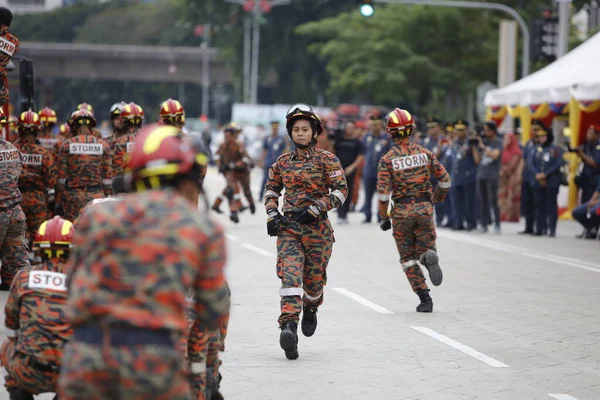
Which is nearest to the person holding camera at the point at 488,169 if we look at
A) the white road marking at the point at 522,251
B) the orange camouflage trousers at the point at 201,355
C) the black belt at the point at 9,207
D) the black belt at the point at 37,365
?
the white road marking at the point at 522,251

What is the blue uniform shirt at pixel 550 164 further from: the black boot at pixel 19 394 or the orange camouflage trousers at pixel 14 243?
the black boot at pixel 19 394

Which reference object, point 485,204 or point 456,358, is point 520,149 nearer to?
point 485,204

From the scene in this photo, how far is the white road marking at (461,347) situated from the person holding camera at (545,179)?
1025 cm

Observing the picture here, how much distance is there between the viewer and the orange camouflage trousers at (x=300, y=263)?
343 inches

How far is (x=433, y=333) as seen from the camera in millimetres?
10125

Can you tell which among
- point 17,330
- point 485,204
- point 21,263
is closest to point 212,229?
point 17,330

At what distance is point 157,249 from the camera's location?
414cm

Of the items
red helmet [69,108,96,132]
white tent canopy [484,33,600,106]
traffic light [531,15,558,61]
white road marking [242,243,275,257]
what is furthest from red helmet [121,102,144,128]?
traffic light [531,15,558,61]

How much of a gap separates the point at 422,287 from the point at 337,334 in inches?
58.1

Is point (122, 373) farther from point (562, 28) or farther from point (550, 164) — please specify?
point (562, 28)

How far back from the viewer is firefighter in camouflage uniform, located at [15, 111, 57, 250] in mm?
13047

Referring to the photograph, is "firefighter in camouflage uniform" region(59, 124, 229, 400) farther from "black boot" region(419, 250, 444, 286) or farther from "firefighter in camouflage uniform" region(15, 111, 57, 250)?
"firefighter in camouflage uniform" region(15, 111, 57, 250)

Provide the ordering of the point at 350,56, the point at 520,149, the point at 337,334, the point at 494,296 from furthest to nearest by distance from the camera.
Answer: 1. the point at 350,56
2. the point at 520,149
3. the point at 494,296
4. the point at 337,334

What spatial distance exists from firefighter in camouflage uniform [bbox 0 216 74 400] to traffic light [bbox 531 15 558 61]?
2306 centimetres
